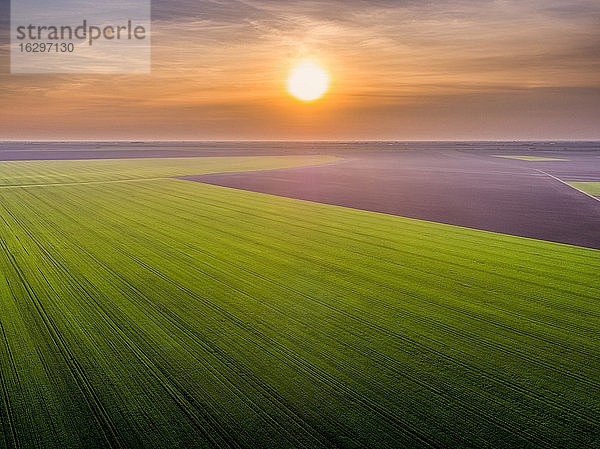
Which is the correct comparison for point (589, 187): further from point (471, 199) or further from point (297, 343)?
point (297, 343)

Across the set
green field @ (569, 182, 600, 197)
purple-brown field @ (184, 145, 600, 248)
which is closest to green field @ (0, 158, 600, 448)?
purple-brown field @ (184, 145, 600, 248)

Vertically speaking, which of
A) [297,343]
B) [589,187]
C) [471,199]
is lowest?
[297,343]

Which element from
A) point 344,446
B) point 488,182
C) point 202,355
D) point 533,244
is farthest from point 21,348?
point 488,182

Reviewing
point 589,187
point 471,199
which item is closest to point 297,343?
point 471,199

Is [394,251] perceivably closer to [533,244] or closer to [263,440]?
[533,244]

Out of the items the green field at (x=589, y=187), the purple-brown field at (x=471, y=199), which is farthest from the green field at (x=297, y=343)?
the green field at (x=589, y=187)
